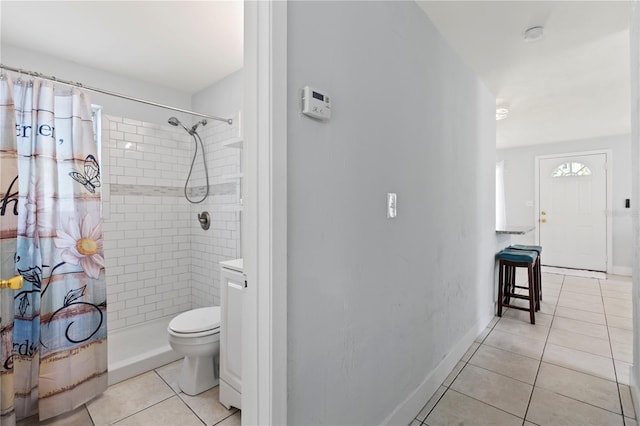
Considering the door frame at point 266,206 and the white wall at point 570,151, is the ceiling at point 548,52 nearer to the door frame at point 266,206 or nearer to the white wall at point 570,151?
the door frame at point 266,206

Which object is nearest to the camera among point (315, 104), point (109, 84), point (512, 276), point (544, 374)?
point (315, 104)

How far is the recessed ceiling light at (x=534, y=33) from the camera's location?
203 cm

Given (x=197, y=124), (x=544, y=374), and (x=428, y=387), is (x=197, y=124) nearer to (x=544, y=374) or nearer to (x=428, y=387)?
(x=428, y=387)

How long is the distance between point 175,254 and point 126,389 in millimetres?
1397

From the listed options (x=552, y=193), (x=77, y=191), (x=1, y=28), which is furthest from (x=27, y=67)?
(x=552, y=193)

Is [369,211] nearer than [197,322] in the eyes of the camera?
Yes

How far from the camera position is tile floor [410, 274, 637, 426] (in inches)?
69.1

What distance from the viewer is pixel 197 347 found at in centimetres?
195

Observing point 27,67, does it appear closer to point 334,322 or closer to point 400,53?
point 400,53

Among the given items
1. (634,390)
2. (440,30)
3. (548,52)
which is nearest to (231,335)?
(440,30)

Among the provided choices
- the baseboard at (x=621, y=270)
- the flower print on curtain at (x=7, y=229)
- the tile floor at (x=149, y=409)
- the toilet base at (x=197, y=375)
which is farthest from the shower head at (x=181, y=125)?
the baseboard at (x=621, y=270)

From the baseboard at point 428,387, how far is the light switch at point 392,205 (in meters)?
1.03

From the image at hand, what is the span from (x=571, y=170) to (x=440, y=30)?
16.9ft

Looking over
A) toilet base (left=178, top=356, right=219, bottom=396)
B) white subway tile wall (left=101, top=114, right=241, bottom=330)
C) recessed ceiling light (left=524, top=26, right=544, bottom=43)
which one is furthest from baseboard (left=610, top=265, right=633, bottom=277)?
toilet base (left=178, top=356, right=219, bottom=396)
